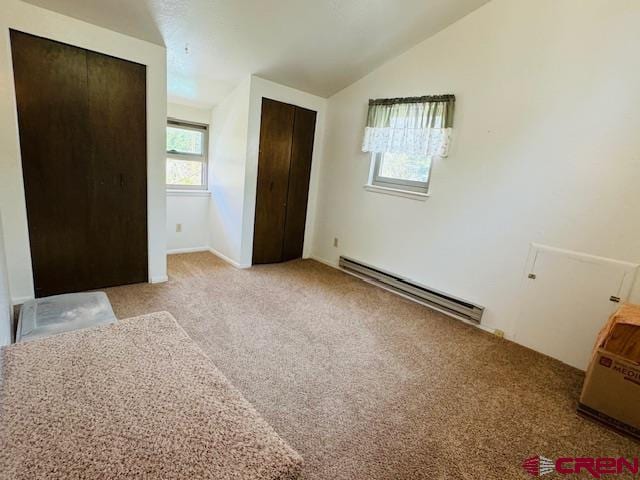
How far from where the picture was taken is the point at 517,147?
2613mm

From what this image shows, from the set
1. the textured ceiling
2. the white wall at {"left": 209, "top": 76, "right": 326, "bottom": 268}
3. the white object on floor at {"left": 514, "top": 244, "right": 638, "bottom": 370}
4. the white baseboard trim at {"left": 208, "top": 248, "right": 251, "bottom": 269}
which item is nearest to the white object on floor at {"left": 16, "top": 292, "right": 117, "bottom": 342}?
the white baseboard trim at {"left": 208, "top": 248, "right": 251, "bottom": 269}

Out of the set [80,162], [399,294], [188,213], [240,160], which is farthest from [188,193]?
[399,294]

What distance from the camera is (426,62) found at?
124 inches

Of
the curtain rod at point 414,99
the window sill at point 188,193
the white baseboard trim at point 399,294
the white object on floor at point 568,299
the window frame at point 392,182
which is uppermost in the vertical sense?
the curtain rod at point 414,99

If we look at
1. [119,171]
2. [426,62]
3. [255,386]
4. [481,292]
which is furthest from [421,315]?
[119,171]

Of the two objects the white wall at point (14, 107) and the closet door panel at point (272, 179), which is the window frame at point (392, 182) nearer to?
the closet door panel at point (272, 179)

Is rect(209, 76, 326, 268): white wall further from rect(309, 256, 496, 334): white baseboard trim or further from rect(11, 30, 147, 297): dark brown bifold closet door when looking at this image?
rect(11, 30, 147, 297): dark brown bifold closet door

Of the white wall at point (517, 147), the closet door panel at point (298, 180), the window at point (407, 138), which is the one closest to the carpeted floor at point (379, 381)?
the white wall at point (517, 147)

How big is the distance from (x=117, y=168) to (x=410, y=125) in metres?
2.71

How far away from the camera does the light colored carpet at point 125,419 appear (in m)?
0.72

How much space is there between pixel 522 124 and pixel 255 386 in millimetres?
2728

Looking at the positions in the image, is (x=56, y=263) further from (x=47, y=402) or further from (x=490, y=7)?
(x=490, y=7)

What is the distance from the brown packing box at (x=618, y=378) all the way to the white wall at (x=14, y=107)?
347 cm

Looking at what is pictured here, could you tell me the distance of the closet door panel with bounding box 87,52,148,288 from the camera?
8.68ft
